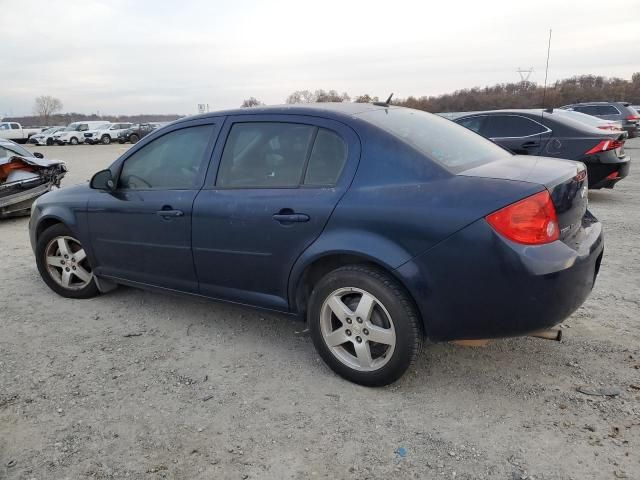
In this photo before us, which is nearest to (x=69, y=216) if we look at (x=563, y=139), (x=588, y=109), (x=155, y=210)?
(x=155, y=210)

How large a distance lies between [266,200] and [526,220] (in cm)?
150

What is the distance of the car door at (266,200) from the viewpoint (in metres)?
2.93

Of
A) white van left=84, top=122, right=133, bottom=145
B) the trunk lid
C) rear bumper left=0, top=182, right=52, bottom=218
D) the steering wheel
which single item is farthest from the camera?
white van left=84, top=122, right=133, bottom=145

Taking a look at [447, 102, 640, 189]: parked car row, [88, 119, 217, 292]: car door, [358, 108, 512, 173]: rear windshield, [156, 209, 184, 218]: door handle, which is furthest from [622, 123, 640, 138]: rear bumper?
[156, 209, 184, 218]: door handle

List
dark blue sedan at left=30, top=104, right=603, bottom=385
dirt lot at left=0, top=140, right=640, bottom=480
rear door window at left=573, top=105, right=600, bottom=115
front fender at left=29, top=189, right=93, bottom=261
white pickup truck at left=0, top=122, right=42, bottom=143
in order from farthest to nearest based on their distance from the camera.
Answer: white pickup truck at left=0, top=122, right=42, bottom=143
rear door window at left=573, top=105, right=600, bottom=115
front fender at left=29, top=189, right=93, bottom=261
dark blue sedan at left=30, top=104, right=603, bottom=385
dirt lot at left=0, top=140, right=640, bottom=480

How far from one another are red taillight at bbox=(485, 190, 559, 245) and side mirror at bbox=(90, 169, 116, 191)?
2.92 m

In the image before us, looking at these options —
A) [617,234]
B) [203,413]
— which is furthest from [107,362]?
[617,234]

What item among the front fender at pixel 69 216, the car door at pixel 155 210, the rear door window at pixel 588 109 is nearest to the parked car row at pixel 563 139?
the car door at pixel 155 210

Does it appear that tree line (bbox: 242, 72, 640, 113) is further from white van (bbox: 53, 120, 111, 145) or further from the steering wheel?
the steering wheel

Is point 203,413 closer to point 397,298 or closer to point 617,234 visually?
point 397,298

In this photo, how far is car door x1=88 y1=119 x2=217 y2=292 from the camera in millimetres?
3518

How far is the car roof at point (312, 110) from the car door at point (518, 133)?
526 cm

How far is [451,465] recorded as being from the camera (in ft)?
7.45

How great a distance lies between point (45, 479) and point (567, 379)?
278 centimetres
